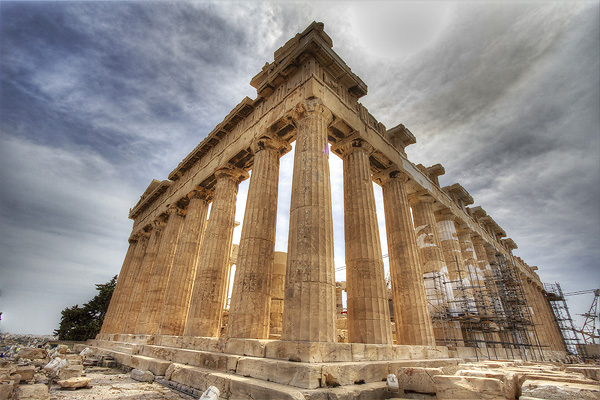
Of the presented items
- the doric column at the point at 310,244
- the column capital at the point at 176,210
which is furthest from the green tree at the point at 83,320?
the doric column at the point at 310,244

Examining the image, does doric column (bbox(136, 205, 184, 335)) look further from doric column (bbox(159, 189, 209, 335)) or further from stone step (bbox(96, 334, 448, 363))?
stone step (bbox(96, 334, 448, 363))

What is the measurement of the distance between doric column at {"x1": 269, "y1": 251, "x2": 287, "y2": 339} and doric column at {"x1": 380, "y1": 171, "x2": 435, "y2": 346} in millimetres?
6578

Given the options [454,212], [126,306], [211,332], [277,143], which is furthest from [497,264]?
[126,306]

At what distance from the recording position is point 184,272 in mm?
14516

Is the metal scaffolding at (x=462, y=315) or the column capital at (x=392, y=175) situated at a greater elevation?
the column capital at (x=392, y=175)

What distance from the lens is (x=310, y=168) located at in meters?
8.93

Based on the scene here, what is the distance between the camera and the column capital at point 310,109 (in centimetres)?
1001

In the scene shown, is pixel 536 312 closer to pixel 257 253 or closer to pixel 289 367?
pixel 257 253

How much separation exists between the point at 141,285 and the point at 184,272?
26.3 feet

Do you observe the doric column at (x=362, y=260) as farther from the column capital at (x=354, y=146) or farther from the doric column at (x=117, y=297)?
the doric column at (x=117, y=297)

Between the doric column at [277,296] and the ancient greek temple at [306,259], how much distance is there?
0.09 meters

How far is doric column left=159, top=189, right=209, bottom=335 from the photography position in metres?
13.4

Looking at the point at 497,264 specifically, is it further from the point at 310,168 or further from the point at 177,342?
the point at 177,342

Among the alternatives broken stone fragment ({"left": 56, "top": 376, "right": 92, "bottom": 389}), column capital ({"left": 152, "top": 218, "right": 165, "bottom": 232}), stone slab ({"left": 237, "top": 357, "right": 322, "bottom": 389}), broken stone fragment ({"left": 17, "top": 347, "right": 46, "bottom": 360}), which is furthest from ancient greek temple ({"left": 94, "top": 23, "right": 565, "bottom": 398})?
broken stone fragment ({"left": 17, "top": 347, "right": 46, "bottom": 360})
